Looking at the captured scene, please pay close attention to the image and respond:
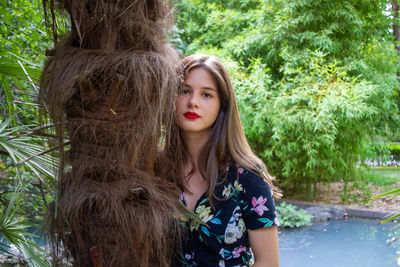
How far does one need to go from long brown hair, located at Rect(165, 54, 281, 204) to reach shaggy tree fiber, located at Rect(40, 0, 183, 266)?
408mm

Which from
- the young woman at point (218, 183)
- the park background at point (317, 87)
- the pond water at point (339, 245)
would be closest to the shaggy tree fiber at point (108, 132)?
the young woman at point (218, 183)

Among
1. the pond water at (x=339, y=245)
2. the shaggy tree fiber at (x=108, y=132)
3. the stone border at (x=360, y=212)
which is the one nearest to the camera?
the shaggy tree fiber at (x=108, y=132)

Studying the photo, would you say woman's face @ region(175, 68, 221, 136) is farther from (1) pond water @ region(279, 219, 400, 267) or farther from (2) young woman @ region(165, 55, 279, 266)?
(1) pond water @ region(279, 219, 400, 267)

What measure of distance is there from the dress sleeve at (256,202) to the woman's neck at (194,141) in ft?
0.68

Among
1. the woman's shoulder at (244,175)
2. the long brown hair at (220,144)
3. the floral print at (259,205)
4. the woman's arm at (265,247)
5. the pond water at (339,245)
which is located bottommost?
the pond water at (339,245)

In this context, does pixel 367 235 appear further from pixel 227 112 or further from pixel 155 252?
pixel 155 252

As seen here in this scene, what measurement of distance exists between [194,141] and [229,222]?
38 cm

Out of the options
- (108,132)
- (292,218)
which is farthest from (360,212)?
(108,132)

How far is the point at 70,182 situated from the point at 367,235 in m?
5.81

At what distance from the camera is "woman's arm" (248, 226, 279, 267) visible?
4.88 ft

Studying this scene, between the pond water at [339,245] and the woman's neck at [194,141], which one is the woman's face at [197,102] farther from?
the pond water at [339,245]

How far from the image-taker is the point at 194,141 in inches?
66.0

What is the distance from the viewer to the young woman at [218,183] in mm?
1494

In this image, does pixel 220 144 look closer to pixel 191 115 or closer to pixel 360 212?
pixel 191 115
